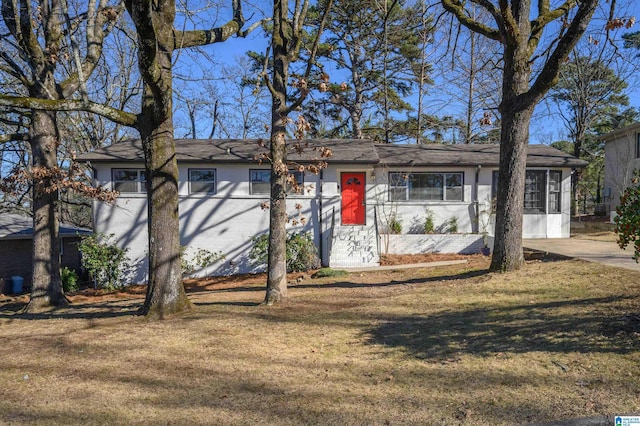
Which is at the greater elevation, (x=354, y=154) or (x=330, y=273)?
(x=354, y=154)

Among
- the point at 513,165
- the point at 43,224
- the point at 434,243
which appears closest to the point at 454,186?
the point at 434,243

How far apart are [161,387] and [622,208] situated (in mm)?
5568

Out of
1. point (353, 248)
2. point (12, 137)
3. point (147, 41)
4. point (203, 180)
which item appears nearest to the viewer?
point (147, 41)

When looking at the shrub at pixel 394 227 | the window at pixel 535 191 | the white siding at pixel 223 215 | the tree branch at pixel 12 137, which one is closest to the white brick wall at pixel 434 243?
the shrub at pixel 394 227

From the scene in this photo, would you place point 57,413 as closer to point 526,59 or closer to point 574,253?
point 526,59

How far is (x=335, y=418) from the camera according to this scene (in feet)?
11.2

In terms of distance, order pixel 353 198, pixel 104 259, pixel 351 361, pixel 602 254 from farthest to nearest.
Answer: pixel 353 198 < pixel 104 259 < pixel 602 254 < pixel 351 361

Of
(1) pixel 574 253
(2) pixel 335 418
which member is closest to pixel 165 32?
(2) pixel 335 418

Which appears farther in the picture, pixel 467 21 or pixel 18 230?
pixel 18 230

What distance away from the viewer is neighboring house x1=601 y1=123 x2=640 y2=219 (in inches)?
827

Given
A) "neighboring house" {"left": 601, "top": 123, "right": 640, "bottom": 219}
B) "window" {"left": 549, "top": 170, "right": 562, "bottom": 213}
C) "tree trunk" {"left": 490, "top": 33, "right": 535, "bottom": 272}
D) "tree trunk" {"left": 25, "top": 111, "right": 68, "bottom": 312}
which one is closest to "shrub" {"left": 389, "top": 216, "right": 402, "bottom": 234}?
"window" {"left": 549, "top": 170, "right": 562, "bottom": 213}

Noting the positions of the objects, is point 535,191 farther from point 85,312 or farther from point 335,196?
point 85,312

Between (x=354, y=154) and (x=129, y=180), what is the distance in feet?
26.0

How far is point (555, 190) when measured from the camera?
52.6ft
